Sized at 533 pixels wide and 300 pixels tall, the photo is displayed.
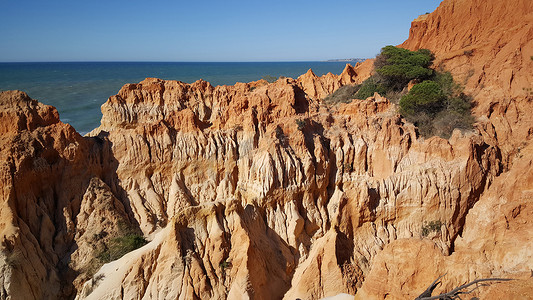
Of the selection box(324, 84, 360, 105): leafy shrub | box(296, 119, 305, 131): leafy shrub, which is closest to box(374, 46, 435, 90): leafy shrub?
box(324, 84, 360, 105): leafy shrub

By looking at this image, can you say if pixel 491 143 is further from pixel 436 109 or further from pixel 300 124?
pixel 300 124

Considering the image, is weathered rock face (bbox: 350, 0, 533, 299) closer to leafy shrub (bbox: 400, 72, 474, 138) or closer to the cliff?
the cliff

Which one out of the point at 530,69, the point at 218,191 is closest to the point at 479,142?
the point at 530,69

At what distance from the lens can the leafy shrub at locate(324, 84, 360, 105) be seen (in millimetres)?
29344

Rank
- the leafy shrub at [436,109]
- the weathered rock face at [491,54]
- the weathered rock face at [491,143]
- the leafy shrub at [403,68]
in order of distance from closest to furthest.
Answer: the weathered rock face at [491,143]
the leafy shrub at [436,109]
the weathered rock face at [491,54]
the leafy shrub at [403,68]

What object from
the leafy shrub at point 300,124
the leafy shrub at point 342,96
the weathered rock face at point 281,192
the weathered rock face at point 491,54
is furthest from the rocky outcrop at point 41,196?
the weathered rock face at point 491,54

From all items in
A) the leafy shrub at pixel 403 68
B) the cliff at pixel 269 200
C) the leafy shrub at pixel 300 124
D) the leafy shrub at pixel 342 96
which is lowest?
the cliff at pixel 269 200

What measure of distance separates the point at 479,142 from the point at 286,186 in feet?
36.3

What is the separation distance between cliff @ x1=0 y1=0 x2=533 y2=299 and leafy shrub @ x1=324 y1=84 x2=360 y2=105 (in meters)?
5.23

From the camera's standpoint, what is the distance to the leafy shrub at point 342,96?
96.3 feet

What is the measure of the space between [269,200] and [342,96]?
14877 mm

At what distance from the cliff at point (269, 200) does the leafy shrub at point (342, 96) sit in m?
5.23

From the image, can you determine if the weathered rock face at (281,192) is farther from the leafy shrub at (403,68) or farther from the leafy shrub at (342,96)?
the leafy shrub at (403,68)

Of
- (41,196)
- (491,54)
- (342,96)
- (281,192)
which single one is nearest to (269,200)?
(281,192)
